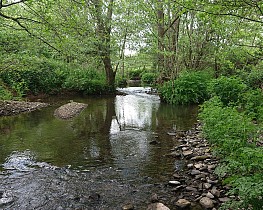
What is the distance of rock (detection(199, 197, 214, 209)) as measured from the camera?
3.86m

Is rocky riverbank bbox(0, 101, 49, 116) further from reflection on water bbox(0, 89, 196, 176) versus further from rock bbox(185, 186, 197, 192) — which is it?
rock bbox(185, 186, 197, 192)

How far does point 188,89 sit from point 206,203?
440 inches

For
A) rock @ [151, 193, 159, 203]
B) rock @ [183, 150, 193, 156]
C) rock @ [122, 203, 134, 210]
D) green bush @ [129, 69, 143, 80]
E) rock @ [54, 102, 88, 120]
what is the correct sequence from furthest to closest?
green bush @ [129, 69, 143, 80]
rock @ [54, 102, 88, 120]
rock @ [183, 150, 193, 156]
rock @ [151, 193, 159, 203]
rock @ [122, 203, 134, 210]

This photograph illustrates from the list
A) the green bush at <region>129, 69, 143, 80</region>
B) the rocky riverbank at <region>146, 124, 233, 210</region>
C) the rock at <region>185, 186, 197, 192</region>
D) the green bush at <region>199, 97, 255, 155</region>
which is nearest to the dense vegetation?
the rocky riverbank at <region>146, 124, 233, 210</region>

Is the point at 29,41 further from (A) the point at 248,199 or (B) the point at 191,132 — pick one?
(A) the point at 248,199

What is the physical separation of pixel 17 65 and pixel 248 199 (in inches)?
434

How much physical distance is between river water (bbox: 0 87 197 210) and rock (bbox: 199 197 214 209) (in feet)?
1.52

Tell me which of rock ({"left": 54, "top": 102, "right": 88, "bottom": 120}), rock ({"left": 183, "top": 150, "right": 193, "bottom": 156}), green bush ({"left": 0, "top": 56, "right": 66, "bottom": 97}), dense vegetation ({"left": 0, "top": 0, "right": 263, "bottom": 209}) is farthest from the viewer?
green bush ({"left": 0, "top": 56, "right": 66, "bottom": 97})

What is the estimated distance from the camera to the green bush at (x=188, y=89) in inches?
579

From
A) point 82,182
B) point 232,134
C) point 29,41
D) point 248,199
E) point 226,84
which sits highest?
point 29,41

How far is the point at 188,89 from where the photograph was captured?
1461cm

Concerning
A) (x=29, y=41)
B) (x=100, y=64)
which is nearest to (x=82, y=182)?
(x=29, y=41)

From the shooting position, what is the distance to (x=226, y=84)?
11328 millimetres

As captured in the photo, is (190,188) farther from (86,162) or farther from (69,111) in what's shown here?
(69,111)
